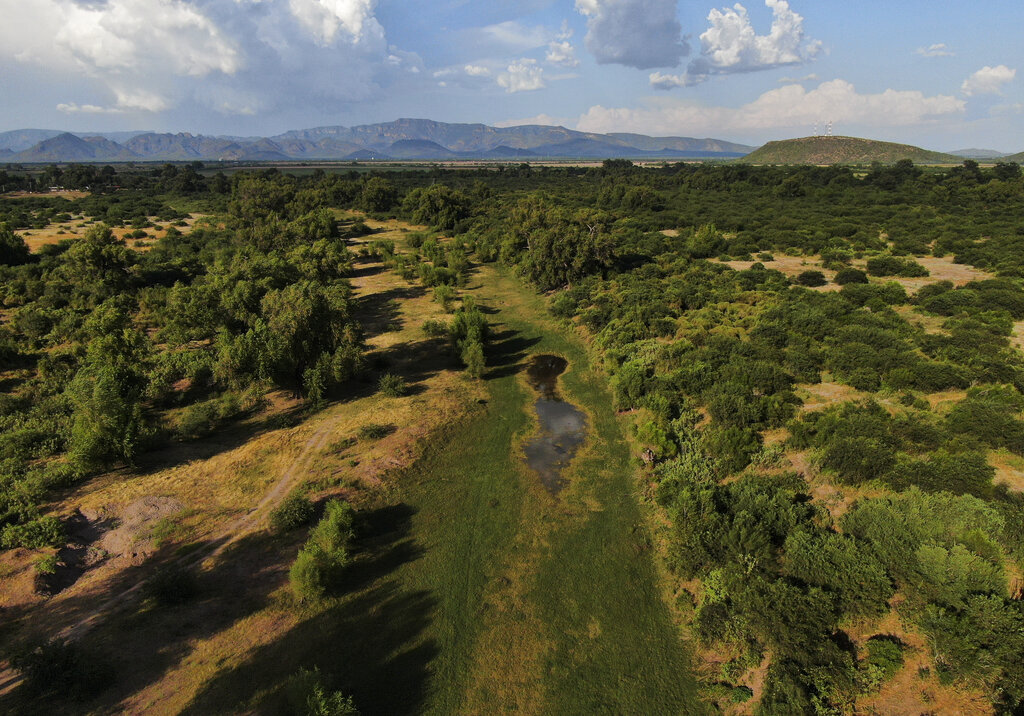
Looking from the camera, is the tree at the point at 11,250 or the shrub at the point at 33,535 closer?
the shrub at the point at 33,535

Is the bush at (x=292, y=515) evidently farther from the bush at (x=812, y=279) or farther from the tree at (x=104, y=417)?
the bush at (x=812, y=279)

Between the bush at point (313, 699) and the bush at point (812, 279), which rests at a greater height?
the bush at point (812, 279)

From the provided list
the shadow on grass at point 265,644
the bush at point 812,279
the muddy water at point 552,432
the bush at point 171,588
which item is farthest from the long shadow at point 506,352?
the bush at point 812,279

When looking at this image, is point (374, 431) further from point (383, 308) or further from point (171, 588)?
point (383, 308)

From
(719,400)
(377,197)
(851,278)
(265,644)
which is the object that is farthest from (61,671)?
(377,197)

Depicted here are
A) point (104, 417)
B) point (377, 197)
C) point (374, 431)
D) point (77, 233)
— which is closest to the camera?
point (104, 417)

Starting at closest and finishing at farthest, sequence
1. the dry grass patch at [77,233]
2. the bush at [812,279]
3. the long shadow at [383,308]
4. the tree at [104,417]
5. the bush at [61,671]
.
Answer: the bush at [61,671] → the tree at [104,417] → the long shadow at [383,308] → the bush at [812,279] → the dry grass patch at [77,233]
